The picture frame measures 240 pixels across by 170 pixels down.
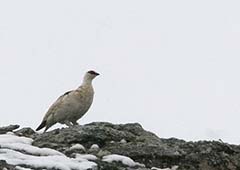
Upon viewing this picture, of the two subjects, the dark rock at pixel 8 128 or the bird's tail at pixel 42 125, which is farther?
A: the bird's tail at pixel 42 125

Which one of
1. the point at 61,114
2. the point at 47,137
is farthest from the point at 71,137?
the point at 61,114

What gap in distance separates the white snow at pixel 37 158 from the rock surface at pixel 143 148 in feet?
0.98

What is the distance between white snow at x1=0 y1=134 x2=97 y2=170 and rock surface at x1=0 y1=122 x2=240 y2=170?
30 centimetres

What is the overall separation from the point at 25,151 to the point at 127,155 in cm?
154

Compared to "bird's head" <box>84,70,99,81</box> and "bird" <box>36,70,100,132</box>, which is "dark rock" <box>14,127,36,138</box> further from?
"bird's head" <box>84,70,99,81</box>

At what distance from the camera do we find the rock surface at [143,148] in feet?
35.6

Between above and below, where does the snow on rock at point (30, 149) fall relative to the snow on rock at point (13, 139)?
below

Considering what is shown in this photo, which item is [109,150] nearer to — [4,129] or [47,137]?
[47,137]

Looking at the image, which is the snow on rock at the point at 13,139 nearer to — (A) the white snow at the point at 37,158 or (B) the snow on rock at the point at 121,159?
(A) the white snow at the point at 37,158

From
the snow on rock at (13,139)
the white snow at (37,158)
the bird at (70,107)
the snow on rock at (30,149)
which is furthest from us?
the bird at (70,107)

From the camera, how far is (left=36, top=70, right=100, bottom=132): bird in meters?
16.7

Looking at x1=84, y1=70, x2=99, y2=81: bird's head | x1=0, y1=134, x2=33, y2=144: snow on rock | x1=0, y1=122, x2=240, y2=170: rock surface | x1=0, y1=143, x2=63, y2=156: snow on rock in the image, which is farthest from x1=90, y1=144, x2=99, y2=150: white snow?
x1=84, y1=70, x2=99, y2=81: bird's head

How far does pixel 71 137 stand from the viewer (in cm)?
1155

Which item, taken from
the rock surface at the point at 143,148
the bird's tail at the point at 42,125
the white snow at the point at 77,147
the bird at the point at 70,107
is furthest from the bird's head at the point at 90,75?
the white snow at the point at 77,147
